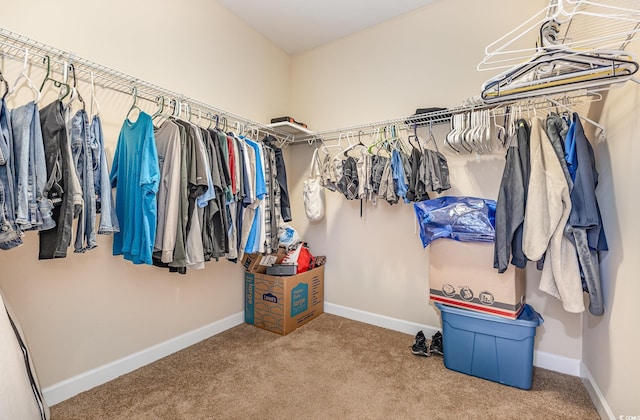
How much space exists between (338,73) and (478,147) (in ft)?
5.15

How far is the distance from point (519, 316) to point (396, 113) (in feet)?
5.83

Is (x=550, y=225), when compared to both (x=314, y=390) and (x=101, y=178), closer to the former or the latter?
(x=314, y=390)

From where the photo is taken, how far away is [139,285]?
1.99 m

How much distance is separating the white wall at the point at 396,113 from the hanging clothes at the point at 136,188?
1712mm

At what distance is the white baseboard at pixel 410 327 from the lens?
1.93 metres

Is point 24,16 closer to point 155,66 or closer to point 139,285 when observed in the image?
point 155,66

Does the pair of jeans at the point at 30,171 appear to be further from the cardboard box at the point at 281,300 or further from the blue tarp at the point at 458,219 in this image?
the blue tarp at the point at 458,219

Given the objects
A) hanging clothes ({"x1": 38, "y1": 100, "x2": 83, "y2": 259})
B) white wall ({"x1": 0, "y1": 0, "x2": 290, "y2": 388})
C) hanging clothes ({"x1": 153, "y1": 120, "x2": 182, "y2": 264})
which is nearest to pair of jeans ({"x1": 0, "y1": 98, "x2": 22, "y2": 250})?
hanging clothes ({"x1": 38, "y1": 100, "x2": 83, "y2": 259})

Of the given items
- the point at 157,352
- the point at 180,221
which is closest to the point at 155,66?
the point at 180,221

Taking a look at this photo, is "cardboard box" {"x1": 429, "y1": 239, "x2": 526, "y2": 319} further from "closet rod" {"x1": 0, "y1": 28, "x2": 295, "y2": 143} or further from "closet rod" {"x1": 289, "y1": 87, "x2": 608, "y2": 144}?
"closet rod" {"x1": 0, "y1": 28, "x2": 295, "y2": 143}

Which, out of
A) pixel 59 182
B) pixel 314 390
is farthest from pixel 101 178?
pixel 314 390

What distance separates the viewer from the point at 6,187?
3.83 ft

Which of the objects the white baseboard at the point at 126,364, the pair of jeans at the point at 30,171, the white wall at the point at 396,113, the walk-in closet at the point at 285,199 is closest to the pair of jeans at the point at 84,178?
the walk-in closet at the point at 285,199

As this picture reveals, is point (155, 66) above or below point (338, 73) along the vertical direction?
below
